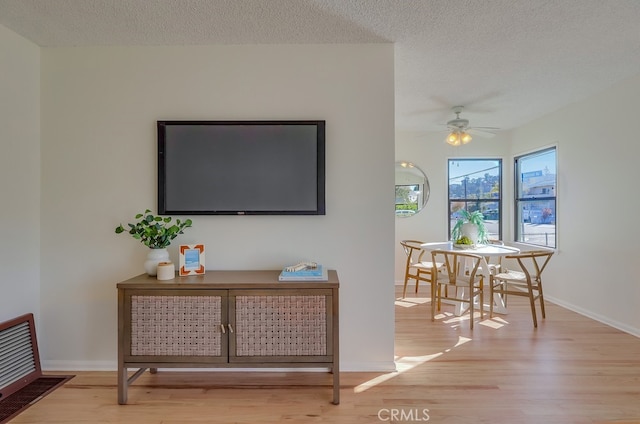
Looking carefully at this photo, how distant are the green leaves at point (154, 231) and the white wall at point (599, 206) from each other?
157 inches

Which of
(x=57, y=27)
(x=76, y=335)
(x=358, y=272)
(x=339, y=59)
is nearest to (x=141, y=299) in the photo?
(x=76, y=335)

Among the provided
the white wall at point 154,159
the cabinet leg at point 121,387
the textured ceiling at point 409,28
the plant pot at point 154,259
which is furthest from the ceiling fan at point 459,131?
the cabinet leg at point 121,387

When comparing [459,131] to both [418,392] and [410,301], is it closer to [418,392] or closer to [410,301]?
[410,301]

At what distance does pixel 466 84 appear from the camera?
3154 mm

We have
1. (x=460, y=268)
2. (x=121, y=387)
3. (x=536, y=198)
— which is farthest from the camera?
(x=536, y=198)

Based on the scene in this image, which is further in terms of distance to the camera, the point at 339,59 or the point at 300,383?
the point at 339,59

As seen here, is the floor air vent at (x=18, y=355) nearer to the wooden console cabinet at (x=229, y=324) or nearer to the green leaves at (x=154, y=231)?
the wooden console cabinet at (x=229, y=324)

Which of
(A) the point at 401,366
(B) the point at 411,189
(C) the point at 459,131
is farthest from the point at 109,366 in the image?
(B) the point at 411,189

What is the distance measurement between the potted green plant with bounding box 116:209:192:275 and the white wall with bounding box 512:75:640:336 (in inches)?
157

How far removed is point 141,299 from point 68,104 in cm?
158

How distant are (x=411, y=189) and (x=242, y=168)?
3.24m

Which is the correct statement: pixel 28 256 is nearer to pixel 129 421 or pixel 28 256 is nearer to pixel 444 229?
pixel 129 421

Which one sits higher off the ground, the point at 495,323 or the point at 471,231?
the point at 471,231

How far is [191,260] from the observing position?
85.4 inches
